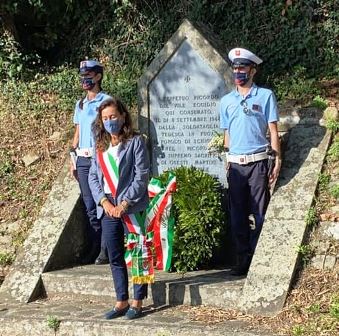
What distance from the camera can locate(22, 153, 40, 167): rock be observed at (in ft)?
26.0

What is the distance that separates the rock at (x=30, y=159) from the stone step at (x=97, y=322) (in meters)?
2.13

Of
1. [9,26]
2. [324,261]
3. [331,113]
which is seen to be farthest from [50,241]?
[9,26]

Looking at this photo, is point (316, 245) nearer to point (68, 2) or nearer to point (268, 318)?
point (268, 318)

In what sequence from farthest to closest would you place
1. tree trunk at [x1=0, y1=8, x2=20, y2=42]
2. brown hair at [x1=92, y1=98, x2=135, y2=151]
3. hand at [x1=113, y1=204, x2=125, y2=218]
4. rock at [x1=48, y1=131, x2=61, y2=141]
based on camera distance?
tree trunk at [x1=0, y1=8, x2=20, y2=42] < rock at [x1=48, y1=131, x2=61, y2=141] < brown hair at [x1=92, y1=98, x2=135, y2=151] < hand at [x1=113, y1=204, x2=125, y2=218]

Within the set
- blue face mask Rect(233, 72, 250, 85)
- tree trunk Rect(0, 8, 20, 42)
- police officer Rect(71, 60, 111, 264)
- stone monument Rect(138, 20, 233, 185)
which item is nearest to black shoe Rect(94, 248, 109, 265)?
police officer Rect(71, 60, 111, 264)

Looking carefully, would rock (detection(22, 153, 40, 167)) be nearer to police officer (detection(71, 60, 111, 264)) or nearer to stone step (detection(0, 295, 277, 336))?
police officer (detection(71, 60, 111, 264))

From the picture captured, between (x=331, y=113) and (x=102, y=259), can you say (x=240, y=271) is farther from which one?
(x=331, y=113)

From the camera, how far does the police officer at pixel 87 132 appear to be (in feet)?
21.2

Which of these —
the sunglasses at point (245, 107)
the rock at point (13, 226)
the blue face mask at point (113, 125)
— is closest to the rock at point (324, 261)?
the sunglasses at point (245, 107)

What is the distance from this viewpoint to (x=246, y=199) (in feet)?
19.5

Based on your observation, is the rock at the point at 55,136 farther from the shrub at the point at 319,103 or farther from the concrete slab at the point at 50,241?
the shrub at the point at 319,103

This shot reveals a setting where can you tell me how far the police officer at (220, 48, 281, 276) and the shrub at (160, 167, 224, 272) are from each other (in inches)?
10.3

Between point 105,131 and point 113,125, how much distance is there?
12 centimetres

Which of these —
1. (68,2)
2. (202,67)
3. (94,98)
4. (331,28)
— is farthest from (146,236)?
(68,2)
